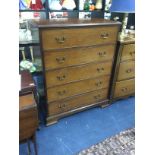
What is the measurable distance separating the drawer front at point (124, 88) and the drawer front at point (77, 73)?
29cm

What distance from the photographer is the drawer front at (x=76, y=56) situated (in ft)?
5.23

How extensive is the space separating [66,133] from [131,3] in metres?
1.39

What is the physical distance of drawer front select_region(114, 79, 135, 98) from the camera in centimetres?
223

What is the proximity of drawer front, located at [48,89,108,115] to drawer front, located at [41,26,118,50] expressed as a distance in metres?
0.61

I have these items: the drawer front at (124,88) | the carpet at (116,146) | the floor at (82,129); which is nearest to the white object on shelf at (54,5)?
the drawer front at (124,88)

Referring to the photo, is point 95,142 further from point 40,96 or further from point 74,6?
point 74,6

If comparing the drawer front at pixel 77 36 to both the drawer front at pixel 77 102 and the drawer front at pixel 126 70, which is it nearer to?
the drawer front at pixel 126 70

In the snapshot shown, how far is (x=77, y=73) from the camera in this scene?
181 centimetres

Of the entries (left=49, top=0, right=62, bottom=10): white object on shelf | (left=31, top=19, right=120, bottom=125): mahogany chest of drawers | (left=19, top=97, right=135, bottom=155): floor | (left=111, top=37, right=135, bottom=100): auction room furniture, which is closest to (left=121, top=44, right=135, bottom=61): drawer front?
(left=111, top=37, right=135, bottom=100): auction room furniture

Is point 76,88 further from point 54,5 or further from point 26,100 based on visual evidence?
point 54,5

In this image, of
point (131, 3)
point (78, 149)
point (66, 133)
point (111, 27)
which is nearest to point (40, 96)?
point (66, 133)

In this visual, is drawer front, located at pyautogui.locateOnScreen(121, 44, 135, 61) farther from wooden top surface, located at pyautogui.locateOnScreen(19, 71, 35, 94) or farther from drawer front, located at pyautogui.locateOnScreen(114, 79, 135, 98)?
wooden top surface, located at pyautogui.locateOnScreen(19, 71, 35, 94)

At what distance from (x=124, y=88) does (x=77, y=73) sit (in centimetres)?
80
